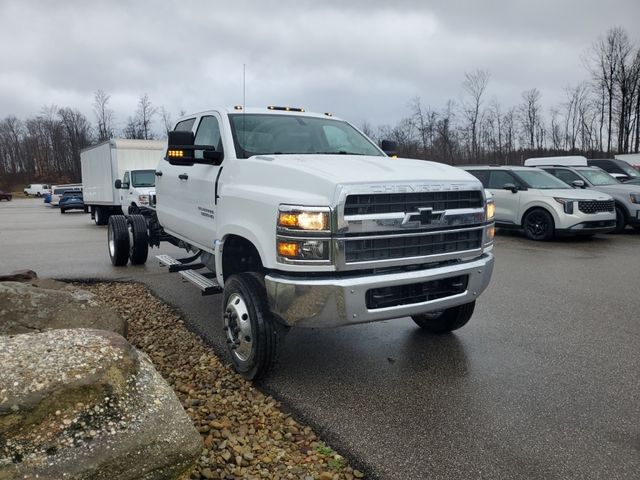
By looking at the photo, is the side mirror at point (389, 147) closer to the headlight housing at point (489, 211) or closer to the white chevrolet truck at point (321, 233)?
the white chevrolet truck at point (321, 233)

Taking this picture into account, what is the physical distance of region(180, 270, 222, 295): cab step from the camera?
4824 mm

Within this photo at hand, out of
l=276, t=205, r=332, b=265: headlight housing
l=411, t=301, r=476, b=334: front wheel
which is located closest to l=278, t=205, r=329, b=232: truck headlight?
l=276, t=205, r=332, b=265: headlight housing

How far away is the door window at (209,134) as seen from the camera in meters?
5.02

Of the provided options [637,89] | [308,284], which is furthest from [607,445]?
[637,89]

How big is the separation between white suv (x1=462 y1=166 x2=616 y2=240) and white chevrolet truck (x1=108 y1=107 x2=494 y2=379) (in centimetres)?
808

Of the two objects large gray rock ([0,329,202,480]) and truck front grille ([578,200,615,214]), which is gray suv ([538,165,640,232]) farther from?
large gray rock ([0,329,202,480])

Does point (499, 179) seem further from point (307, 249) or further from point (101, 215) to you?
point (101, 215)

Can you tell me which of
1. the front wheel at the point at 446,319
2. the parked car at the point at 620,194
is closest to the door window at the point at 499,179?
the parked car at the point at 620,194

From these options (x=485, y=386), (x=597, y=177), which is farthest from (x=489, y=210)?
(x=597, y=177)

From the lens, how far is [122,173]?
17.4m

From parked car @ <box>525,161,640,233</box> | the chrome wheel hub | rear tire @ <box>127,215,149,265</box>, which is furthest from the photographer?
parked car @ <box>525,161,640,233</box>

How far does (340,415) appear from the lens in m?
3.53

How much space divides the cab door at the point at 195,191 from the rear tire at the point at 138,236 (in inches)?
88.2

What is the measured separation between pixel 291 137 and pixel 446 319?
7.61ft
